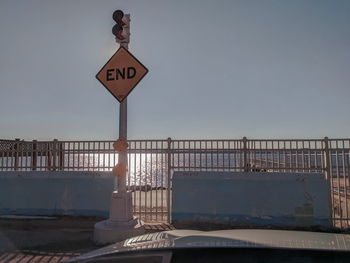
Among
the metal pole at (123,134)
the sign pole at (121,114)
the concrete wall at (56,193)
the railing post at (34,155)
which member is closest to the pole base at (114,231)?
the sign pole at (121,114)

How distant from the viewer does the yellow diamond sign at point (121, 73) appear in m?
6.93

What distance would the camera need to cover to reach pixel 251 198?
8.65 meters

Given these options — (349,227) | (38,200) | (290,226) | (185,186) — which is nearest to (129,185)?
(185,186)

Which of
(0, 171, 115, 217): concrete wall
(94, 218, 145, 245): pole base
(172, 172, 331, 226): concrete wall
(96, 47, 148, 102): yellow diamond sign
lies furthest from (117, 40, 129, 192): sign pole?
(0, 171, 115, 217): concrete wall

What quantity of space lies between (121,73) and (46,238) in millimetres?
3710

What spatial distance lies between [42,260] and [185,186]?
12.7 feet

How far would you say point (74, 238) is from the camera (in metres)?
7.41

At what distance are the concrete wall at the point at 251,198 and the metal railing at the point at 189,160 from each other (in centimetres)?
32

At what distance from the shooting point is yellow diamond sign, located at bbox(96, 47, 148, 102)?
693 centimetres

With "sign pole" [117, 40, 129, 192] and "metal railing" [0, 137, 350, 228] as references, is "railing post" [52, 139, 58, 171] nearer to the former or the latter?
"metal railing" [0, 137, 350, 228]

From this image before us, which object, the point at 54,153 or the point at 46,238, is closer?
the point at 46,238

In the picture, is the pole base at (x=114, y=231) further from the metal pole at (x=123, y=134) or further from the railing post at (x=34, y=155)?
the railing post at (x=34, y=155)

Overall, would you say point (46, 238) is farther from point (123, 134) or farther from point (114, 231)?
point (123, 134)

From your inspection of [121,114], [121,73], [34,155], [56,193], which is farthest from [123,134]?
[34,155]
